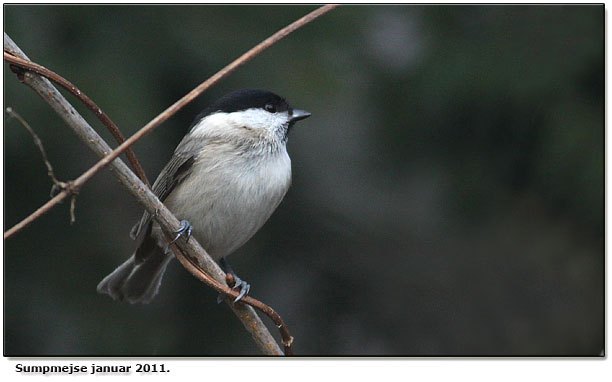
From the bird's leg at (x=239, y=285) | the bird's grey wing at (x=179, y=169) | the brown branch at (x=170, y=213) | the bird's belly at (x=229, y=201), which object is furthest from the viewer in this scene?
the bird's grey wing at (x=179, y=169)

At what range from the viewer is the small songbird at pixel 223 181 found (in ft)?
5.31

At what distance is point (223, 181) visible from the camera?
1.63 meters

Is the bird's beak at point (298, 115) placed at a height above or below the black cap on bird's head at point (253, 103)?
below

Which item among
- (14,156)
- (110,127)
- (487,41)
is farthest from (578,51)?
(14,156)

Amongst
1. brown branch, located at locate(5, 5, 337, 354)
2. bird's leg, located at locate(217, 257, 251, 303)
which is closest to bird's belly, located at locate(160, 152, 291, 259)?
bird's leg, located at locate(217, 257, 251, 303)

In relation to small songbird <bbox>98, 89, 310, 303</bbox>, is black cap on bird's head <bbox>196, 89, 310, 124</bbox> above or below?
above

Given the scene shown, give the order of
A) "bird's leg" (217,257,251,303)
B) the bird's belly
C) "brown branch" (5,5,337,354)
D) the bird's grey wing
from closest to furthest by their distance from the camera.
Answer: "brown branch" (5,5,337,354)
"bird's leg" (217,257,251,303)
the bird's belly
the bird's grey wing

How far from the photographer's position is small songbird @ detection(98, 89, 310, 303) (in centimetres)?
162

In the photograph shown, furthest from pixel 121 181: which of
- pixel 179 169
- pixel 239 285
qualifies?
pixel 179 169

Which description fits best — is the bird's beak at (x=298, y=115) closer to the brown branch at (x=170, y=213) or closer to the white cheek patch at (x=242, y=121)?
the white cheek patch at (x=242, y=121)

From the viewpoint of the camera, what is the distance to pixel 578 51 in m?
2.00

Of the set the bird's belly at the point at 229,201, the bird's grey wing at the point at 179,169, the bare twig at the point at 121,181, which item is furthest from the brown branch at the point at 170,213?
the bird's grey wing at the point at 179,169

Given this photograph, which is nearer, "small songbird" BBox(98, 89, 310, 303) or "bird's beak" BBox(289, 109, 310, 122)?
"small songbird" BBox(98, 89, 310, 303)

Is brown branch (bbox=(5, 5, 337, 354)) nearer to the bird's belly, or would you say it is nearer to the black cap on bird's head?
the bird's belly
